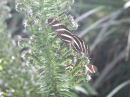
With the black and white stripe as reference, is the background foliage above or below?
above

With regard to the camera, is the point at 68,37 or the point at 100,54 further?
the point at 100,54

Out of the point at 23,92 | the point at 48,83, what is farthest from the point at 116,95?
the point at 48,83

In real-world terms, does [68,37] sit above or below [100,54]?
below

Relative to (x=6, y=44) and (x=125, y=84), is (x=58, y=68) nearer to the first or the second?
(x=6, y=44)

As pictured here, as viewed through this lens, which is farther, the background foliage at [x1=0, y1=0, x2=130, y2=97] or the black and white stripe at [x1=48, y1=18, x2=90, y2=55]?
the background foliage at [x1=0, y1=0, x2=130, y2=97]

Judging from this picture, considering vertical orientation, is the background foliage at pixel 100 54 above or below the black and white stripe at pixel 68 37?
above
